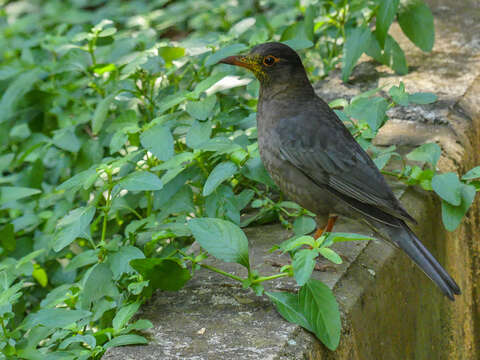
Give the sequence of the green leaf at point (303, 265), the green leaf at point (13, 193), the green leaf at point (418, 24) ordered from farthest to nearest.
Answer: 1. the green leaf at point (418, 24)
2. the green leaf at point (13, 193)
3. the green leaf at point (303, 265)

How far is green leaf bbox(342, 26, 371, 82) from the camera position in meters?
4.05

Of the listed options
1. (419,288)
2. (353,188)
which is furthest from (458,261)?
(353,188)

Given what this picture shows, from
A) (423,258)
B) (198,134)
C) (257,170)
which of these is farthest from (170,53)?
(423,258)

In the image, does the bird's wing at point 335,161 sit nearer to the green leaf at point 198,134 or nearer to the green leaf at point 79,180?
the green leaf at point 198,134

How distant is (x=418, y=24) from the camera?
13.8ft

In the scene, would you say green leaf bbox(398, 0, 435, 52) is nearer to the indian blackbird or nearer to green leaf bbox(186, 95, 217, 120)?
the indian blackbird

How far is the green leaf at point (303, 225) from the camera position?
10.1 feet

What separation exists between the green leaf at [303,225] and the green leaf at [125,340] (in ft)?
3.26

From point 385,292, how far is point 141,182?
1060mm

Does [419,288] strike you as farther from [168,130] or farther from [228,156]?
[168,130]

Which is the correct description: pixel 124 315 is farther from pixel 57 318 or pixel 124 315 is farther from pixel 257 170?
pixel 257 170

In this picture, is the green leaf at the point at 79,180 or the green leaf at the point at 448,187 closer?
the green leaf at the point at 79,180

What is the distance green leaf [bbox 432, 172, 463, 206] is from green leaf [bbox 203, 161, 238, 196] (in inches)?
35.4

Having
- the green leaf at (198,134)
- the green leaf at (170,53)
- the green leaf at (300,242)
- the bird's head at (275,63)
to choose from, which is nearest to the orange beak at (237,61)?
the bird's head at (275,63)
